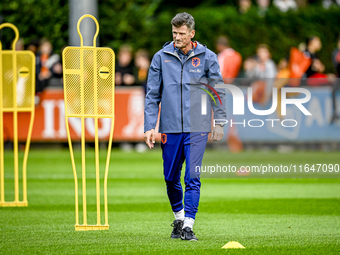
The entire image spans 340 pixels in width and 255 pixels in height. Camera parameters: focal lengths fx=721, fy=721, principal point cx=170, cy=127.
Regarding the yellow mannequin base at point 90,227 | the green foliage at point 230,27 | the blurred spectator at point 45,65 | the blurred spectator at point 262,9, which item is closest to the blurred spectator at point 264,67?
the blurred spectator at point 45,65

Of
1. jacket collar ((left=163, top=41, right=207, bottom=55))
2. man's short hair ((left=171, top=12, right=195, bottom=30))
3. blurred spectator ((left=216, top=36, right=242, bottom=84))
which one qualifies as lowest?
blurred spectator ((left=216, top=36, right=242, bottom=84))

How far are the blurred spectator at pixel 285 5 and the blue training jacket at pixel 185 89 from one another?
17.3m

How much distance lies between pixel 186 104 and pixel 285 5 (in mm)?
17990

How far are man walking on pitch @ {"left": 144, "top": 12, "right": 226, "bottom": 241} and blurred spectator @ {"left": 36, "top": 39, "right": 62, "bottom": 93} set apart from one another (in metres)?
10.9

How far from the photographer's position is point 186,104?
6.96 m

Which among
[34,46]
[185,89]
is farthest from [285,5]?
[185,89]

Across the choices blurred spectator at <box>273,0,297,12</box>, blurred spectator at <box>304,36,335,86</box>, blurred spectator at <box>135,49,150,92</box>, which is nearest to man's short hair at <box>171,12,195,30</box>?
blurred spectator at <box>304,36,335,86</box>

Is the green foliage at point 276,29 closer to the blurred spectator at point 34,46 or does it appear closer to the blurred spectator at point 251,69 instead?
the blurred spectator at point 251,69

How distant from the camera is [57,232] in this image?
24.7 feet

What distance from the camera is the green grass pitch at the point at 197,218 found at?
6711 millimetres

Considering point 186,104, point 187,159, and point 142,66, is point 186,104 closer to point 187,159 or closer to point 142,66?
point 187,159

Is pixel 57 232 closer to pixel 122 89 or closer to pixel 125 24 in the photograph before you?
pixel 122 89

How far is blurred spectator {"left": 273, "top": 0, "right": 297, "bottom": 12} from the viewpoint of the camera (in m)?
23.8

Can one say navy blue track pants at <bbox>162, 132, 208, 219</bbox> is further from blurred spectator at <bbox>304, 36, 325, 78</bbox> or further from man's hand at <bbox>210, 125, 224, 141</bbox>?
blurred spectator at <bbox>304, 36, 325, 78</bbox>
